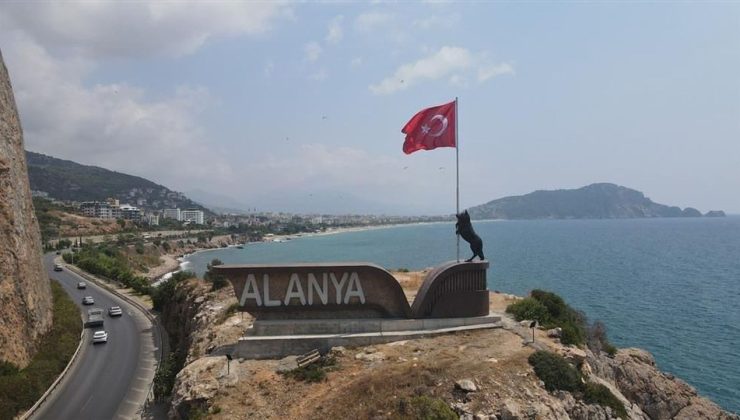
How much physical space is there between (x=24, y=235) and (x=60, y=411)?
15257 millimetres

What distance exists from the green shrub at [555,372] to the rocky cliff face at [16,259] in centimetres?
3193

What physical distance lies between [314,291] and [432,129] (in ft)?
39.6

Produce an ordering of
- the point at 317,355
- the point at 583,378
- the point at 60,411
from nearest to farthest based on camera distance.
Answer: the point at 583,378 → the point at 317,355 → the point at 60,411


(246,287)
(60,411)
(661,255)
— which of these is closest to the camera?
(246,287)

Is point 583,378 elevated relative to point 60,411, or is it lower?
elevated

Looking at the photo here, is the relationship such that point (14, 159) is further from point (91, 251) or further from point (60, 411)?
point (91, 251)

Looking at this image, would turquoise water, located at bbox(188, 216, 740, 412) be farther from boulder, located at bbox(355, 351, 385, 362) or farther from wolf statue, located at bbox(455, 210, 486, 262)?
boulder, located at bbox(355, 351, 385, 362)

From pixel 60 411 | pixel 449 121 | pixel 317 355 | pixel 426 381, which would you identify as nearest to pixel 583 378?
pixel 426 381

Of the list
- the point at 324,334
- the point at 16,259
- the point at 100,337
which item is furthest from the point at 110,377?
the point at 324,334

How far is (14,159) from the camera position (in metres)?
36.0

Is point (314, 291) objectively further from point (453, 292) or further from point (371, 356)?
point (453, 292)

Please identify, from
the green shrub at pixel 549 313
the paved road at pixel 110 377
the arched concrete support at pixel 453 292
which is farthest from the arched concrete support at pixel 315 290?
the paved road at pixel 110 377

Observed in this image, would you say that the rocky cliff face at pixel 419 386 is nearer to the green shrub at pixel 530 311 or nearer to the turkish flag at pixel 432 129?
the green shrub at pixel 530 311

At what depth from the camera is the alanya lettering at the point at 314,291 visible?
25.7m
